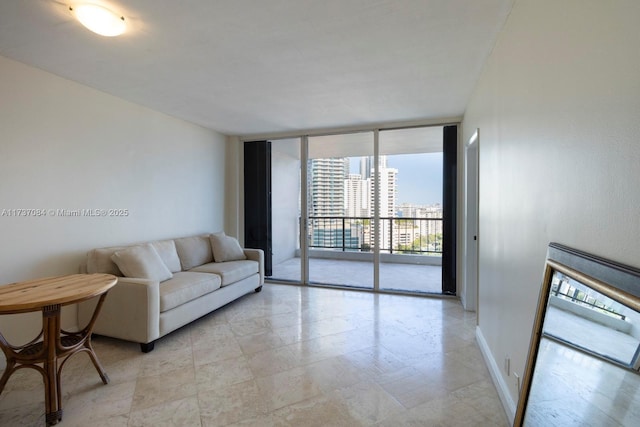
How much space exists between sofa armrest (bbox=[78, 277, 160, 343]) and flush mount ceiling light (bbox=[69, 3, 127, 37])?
1934 millimetres

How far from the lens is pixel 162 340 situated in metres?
2.94

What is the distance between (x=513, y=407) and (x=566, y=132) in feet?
4.97

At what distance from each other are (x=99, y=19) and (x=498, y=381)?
135 inches

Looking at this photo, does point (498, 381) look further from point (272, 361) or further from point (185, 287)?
point (185, 287)

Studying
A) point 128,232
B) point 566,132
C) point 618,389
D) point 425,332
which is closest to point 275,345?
point 425,332

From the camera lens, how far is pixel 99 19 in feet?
6.09

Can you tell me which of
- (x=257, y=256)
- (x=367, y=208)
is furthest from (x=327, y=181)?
(x=257, y=256)

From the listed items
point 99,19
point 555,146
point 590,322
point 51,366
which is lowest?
point 51,366

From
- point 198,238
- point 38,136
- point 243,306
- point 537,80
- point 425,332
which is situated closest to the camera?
point 537,80

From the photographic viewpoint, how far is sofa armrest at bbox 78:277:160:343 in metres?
2.66

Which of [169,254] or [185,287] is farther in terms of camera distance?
[169,254]

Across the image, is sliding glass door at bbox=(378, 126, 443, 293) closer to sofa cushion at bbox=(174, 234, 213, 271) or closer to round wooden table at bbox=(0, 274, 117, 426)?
sofa cushion at bbox=(174, 234, 213, 271)

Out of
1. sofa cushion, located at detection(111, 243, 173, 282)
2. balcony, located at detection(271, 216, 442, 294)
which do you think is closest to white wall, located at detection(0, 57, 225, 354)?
sofa cushion, located at detection(111, 243, 173, 282)

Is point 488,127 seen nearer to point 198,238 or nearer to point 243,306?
point 243,306
